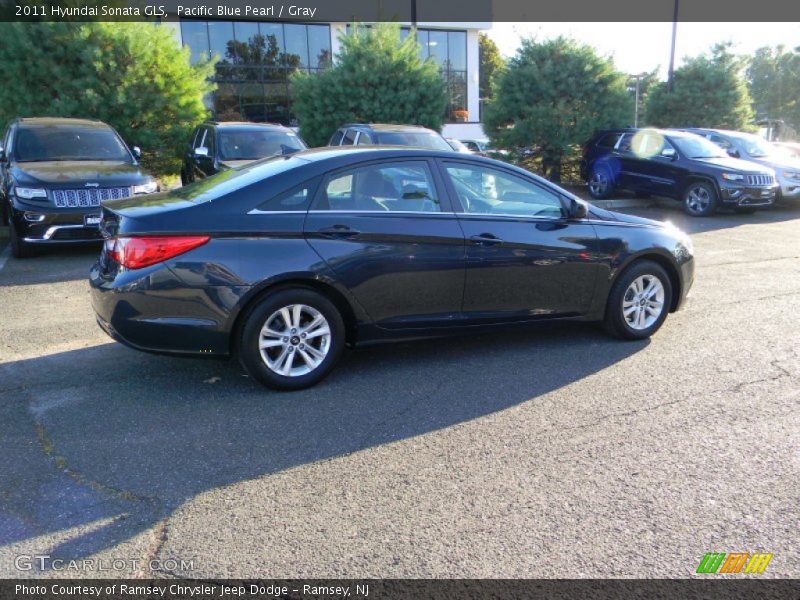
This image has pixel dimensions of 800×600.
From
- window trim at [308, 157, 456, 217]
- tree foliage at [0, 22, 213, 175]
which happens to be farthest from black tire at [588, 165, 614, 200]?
window trim at [308, 157, 456, 217]

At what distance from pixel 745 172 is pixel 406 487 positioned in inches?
508

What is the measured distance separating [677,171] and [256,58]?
2508 cm

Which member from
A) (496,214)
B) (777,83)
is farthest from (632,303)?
(777,83)

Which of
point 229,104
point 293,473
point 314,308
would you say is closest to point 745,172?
point 314,308

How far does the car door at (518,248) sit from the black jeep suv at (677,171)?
9877 mm

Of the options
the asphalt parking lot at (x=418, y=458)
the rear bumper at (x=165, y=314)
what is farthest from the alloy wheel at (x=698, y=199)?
the rear bumper at (x=165, y=314)

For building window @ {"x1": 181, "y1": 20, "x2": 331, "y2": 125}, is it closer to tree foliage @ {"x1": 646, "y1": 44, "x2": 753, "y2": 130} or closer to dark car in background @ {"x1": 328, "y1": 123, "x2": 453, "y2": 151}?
tree foliage @ {"x1": 646, "y1": 44, "x2": 753, "y2": 130}

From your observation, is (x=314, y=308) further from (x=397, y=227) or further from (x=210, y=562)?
(x=210, y=562)

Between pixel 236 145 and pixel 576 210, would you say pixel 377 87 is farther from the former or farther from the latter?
pixel 576 210

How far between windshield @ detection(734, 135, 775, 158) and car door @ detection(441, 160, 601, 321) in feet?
42.5

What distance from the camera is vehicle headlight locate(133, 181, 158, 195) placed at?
9.09 metres

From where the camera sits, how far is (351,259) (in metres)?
4.70

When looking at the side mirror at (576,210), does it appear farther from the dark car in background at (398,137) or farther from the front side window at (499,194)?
the dark car in background at (398,137)

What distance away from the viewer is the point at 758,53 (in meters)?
52.9
